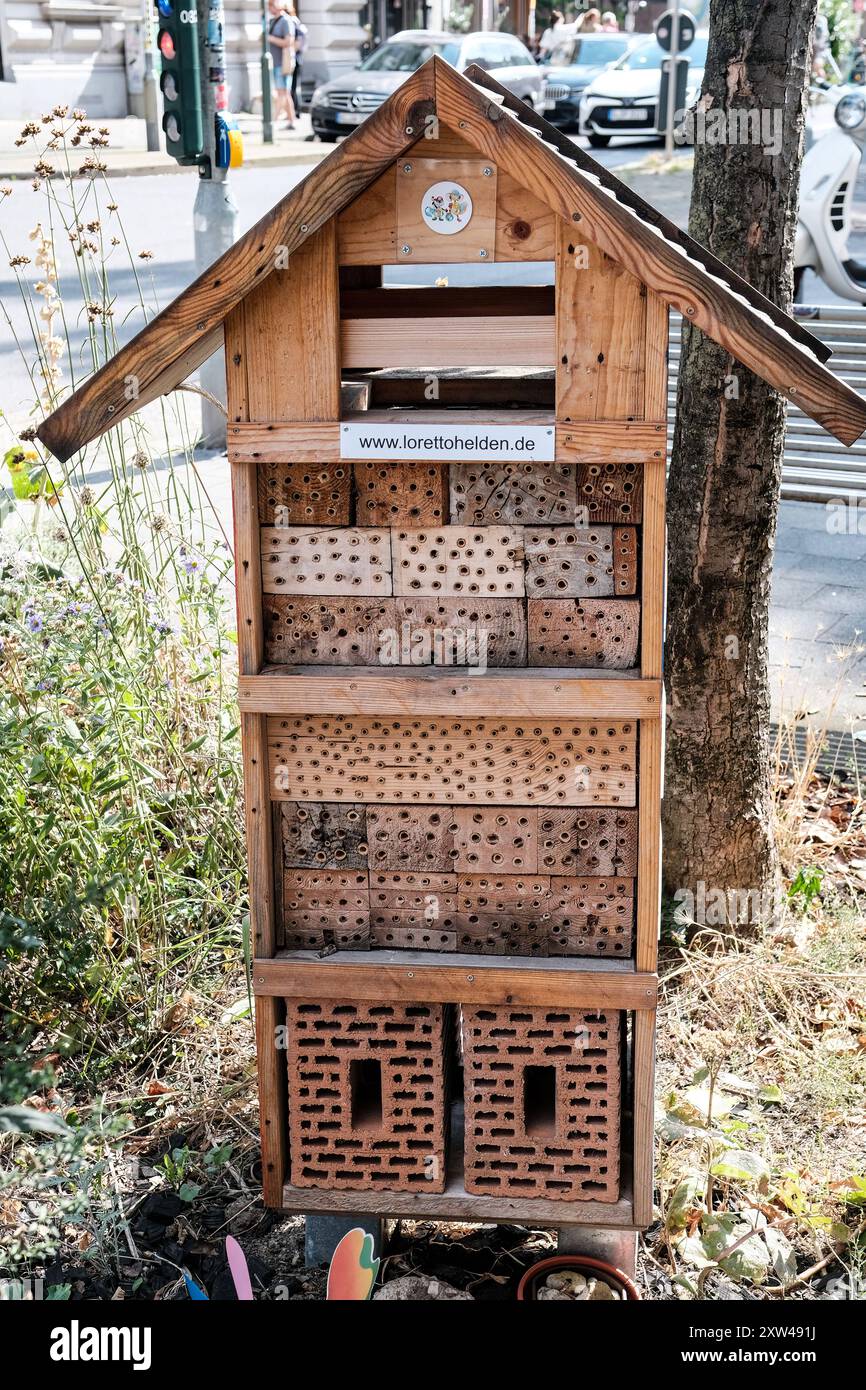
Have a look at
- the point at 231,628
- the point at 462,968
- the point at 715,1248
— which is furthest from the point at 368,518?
the point at 231,628

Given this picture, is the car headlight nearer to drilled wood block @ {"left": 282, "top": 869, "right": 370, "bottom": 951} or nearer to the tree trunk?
the tree trunk

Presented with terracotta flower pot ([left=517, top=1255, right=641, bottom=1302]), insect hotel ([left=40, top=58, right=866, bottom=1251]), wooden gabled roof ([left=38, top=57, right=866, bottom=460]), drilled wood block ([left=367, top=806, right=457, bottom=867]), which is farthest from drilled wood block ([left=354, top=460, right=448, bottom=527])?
terracotta flower pot ([left=517, top=1255, right=641, bottom=1302])

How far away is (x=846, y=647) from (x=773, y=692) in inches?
21.1

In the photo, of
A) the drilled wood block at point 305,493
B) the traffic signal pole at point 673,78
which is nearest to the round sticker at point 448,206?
the drilled wood block at point 305,493

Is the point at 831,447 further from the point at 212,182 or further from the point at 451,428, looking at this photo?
the point at 451,428

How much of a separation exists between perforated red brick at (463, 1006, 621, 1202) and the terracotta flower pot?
0.40 feet

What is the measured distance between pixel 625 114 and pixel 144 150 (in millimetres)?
7750

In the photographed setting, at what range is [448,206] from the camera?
91.6 inches

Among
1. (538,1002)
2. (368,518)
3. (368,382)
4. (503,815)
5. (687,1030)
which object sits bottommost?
(687,1030)

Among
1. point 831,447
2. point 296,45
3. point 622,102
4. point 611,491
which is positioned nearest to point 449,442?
point 611,491

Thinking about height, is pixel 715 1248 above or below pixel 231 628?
below

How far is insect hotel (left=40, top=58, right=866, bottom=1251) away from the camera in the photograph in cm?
231

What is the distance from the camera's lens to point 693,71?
23.7m

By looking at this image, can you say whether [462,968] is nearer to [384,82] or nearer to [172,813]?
[172,813]
